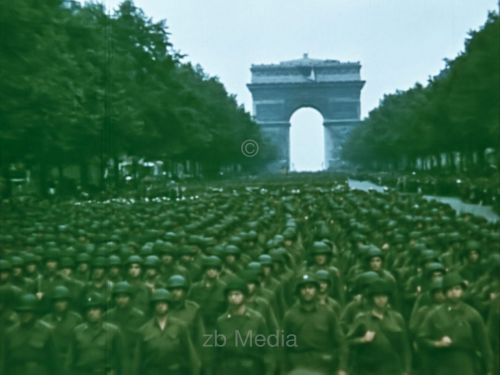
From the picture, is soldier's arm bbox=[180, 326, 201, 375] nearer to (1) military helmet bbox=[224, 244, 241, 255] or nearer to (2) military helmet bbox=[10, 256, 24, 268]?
(1) military helmet bbox=[224, 244, 241, 255]

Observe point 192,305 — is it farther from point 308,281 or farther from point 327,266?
point 327,266

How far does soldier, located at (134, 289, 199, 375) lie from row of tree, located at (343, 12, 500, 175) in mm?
10202

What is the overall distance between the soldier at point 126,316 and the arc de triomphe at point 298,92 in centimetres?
626

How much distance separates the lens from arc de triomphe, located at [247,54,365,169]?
20.4 meters

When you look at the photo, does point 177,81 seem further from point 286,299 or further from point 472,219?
point 286,299

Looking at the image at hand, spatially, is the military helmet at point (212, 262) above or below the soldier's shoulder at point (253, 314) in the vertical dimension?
above

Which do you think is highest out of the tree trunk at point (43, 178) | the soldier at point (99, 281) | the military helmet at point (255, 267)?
the tree trunk at point (43, 178)

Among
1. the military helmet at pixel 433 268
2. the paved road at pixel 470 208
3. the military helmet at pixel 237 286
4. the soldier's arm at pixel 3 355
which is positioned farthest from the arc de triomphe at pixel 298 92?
the soldier's arm at pixel 3 355

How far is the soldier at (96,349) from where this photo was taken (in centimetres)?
1255

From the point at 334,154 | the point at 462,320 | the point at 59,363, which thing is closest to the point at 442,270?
the point at 462,320

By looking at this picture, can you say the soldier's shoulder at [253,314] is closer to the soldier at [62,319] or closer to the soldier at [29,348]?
the soldier at [62,319]

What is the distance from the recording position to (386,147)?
155 feet

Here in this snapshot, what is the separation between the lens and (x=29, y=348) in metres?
12.6

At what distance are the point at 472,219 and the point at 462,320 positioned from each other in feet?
24.2
